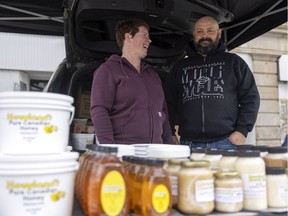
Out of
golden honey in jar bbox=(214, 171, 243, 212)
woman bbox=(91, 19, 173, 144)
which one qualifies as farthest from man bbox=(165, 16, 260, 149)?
golden honey in jar bbox=(214, 171, 243, 212)

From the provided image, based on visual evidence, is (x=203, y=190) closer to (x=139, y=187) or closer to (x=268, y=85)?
(x=139, y=187)

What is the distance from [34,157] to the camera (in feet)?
3.70

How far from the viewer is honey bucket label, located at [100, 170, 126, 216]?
1.13 meters

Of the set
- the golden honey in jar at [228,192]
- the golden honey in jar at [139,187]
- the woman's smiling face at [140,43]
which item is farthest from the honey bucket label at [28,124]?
the woman's smiling face at [140,43]

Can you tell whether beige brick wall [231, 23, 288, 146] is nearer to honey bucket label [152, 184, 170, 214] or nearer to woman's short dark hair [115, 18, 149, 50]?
woman's short dark hair [115, 18, 149, 50]

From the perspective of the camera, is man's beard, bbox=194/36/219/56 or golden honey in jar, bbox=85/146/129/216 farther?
man's beard, bbox=194/36/219/56

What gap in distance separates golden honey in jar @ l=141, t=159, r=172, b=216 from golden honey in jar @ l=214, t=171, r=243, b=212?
21 cm

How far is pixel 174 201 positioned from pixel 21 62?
6380mm

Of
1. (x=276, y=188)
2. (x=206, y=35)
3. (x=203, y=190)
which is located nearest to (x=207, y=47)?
(x=206, y=35)

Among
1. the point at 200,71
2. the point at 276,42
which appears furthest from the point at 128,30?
the point at 276,42

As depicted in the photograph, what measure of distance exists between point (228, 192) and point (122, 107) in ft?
3.31

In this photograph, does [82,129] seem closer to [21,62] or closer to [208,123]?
[208,123]

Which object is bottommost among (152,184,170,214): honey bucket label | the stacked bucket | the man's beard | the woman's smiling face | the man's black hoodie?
(152,184,170,214): honey bucket label

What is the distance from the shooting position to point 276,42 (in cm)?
882
